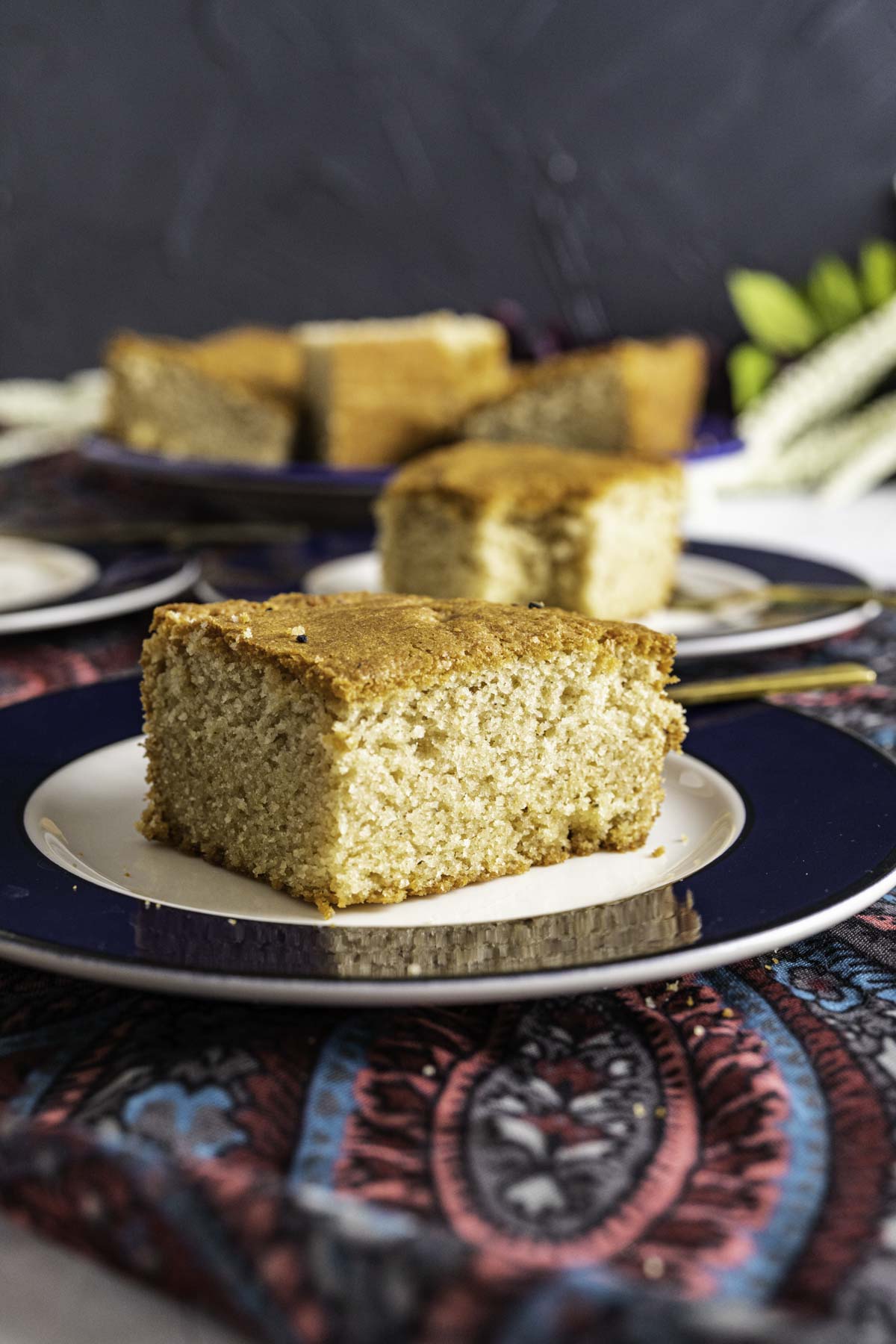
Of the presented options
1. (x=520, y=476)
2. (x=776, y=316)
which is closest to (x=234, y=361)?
(x=520, y=476)

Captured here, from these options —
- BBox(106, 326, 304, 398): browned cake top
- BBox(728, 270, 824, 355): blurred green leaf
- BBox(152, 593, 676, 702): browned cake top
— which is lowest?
BBox(152, 593, 676, 702): browned cake top

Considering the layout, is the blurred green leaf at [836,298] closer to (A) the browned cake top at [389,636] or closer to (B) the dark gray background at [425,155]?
(B) the dark gray background at [425,155]

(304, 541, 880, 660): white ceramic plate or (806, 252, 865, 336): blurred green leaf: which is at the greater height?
(806, 252, 865, 336): blurred green leaf

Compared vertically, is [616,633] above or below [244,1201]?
above

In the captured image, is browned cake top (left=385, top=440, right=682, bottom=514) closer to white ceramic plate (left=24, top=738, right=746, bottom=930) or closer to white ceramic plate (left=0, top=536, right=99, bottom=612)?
white ceramic plate (left=0, top=536, right=99, bottom=612)

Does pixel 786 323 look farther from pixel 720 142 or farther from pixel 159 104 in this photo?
pixel 159 104

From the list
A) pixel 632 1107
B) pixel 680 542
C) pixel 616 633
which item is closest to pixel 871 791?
pixel 616 633

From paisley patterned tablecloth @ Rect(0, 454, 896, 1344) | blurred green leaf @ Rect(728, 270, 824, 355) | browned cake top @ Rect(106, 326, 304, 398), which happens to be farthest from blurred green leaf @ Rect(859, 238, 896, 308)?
paisley patterned tablecloth @ Rect(0, 454, 896, 1344)
